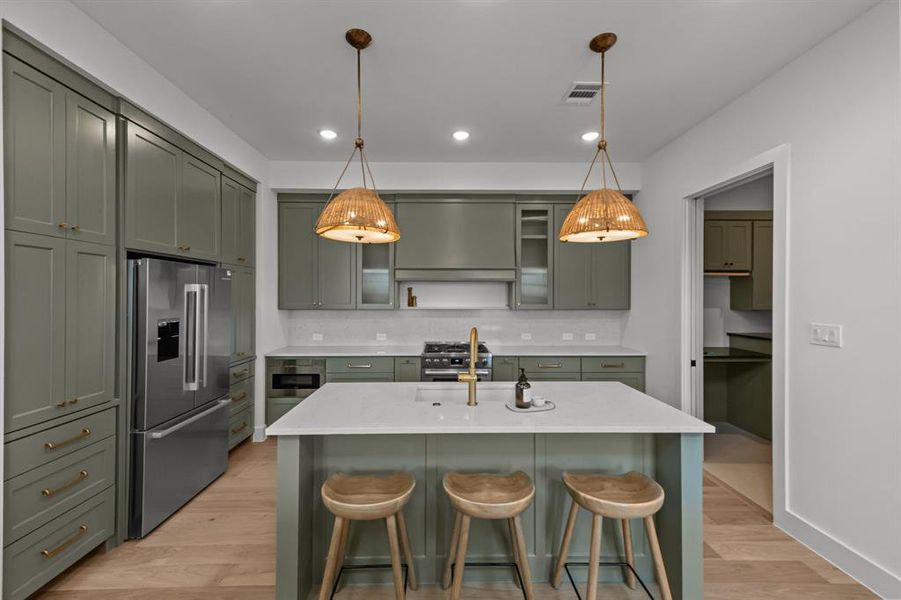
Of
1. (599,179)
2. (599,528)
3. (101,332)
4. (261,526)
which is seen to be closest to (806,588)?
(599,528)

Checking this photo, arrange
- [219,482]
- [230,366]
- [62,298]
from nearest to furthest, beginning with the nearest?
[62,298], [219,482], [230,366]

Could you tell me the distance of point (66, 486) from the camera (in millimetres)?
1965

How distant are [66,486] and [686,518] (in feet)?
9.47

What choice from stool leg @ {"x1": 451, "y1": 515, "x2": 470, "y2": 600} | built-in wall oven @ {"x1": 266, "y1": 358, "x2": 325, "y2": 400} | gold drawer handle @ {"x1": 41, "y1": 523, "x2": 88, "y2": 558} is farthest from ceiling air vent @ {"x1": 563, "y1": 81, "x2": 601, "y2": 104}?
gold drawer handle @ {"x1": 41, "y1": 523, "x2": 88, "y2": 558}

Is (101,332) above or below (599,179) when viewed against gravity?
below

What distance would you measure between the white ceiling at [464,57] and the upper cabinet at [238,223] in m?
0.51

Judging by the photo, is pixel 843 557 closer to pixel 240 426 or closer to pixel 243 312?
pixel 240 426

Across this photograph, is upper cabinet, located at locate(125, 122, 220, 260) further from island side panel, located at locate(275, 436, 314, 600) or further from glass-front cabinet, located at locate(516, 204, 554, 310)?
glass-front cabinet, located at locate(516, 204, 554, 310)

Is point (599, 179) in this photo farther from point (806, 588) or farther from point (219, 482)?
point (219, 482)

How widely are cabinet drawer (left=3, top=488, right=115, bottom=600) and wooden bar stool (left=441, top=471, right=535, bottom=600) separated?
1833 mm

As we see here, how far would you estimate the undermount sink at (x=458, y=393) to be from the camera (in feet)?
7.70

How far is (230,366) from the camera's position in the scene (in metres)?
3.40

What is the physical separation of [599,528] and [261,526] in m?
2.02

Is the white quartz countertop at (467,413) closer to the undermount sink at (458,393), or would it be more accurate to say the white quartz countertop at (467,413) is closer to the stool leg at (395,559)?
the undermount sink at (458,393)
